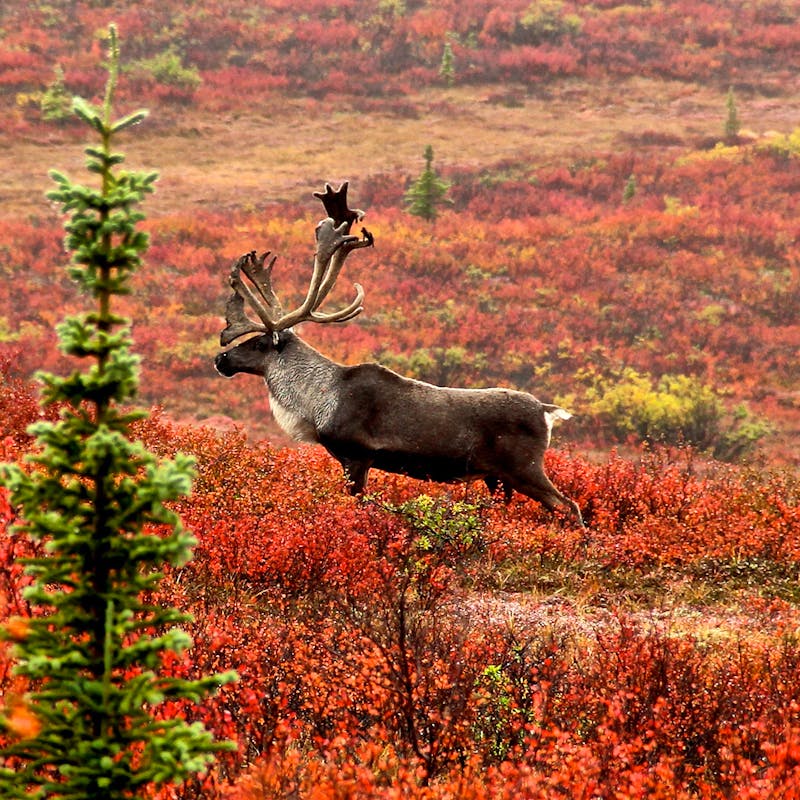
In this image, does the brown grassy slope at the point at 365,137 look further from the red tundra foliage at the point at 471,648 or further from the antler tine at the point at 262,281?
the red tundra foliage at the point at 471,648

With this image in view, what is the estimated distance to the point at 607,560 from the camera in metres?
8.44

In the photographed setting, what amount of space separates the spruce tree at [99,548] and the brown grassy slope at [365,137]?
24.7 m

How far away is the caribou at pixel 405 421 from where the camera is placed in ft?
29.5

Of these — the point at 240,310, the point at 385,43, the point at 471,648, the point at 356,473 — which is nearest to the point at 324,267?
the point at 240,310

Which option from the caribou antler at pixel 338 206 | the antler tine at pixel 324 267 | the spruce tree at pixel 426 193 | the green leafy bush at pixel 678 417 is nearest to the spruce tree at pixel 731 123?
the spruce tree at pixel 426 193

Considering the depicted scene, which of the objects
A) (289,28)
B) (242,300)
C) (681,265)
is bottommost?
(681,265)

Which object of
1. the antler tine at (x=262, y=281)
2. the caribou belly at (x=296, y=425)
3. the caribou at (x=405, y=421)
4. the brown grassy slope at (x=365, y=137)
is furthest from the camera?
the brown grassy slope at (x=365, y=137)

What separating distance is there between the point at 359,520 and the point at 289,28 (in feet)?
113

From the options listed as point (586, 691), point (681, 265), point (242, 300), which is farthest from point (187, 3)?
point (586, 691)

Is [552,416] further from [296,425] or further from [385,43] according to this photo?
[385,43]

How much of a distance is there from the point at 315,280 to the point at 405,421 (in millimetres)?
1737

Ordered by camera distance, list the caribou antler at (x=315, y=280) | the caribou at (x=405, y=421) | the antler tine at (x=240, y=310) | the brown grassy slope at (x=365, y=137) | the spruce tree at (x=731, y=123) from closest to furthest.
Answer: the caribou at (x=405, y=421) → the caribou antler at (x=315, y=280) → the antler tine at (x=240, y=310) → the brown grassy slope at (x=365, y=137) → the spruce tree at (x=731, y=123)

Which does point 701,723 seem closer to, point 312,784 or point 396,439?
point 312,784

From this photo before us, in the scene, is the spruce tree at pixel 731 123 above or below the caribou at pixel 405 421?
above
